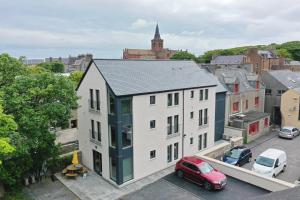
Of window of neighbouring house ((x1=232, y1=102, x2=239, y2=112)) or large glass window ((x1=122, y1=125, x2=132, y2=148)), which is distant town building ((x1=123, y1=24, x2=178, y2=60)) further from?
large glass window ((x1=122, y1=125, x2=132, y2=148))

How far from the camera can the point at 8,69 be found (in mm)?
18422

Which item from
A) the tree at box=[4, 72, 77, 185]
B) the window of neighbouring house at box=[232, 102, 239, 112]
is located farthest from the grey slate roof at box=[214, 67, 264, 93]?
the tree at box=[4, 72, 77, 185]

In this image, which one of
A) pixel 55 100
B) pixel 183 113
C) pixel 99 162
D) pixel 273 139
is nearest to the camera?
pixel 55 100

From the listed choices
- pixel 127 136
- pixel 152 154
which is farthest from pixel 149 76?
pixel 152 154

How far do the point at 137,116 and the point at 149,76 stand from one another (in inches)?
174

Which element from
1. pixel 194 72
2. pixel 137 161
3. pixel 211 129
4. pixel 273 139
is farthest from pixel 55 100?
pixel 273 139

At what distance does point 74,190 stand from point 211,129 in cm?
1577

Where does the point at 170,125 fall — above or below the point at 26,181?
above

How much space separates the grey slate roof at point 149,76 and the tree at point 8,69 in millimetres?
6000

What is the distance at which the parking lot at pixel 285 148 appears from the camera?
2216 cm

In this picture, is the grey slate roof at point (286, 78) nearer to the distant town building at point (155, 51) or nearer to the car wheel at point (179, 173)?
the car wheel at point (179, 173)

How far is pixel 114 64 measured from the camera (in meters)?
21.0

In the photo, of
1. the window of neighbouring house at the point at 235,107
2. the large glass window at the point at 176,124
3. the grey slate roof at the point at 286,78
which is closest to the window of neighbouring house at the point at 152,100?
the large glass window at the point at 176,124

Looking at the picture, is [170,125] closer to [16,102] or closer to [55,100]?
[55,100]
